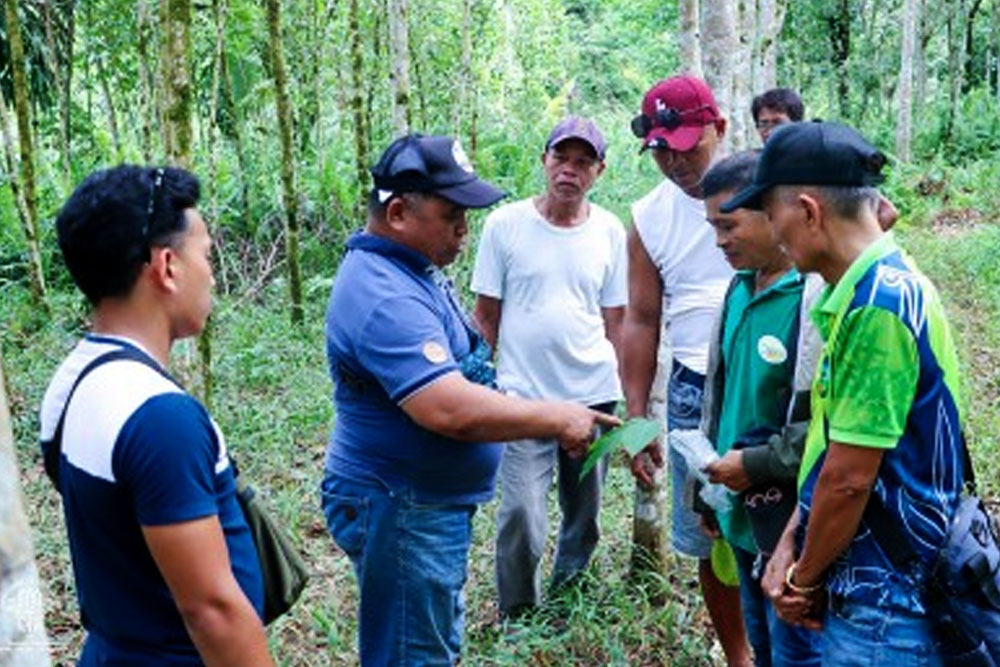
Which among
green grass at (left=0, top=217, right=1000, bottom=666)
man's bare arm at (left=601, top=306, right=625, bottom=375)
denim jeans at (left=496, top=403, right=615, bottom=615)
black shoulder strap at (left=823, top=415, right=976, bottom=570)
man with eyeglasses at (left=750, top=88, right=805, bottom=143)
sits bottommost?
green grass at (left=0, top=217, right=1000, bottom=666)

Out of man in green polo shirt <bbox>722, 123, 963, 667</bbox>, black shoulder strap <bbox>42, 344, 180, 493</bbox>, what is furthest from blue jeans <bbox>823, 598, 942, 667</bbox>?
black shoulder strap <bbox>42, 344, 180, 493</bbox>

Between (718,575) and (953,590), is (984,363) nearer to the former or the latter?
(718,575)

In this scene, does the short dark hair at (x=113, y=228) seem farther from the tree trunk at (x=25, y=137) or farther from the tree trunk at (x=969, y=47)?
the tree trunk at (x=969, y=47)

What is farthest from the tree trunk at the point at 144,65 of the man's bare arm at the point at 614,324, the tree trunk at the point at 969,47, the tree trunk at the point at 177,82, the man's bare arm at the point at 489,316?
the tree trunk at the point at 969,47

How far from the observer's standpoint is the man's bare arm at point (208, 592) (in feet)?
5.87

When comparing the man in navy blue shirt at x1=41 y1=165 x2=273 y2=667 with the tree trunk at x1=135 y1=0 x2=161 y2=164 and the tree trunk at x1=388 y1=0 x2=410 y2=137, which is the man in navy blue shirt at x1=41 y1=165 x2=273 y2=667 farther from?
the tree trunk at x1=135 y1=0 x2=161 y2=164

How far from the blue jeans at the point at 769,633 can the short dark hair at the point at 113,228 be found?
1.77m

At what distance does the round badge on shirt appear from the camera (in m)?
2.63

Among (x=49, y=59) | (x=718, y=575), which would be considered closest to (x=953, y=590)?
(x=718, y=575)

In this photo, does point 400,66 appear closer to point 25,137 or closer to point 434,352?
point 25,137

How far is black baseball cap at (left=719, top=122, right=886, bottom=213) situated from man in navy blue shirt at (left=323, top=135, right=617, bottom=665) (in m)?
0.80

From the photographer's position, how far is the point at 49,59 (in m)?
9.73

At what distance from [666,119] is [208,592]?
2.42 m

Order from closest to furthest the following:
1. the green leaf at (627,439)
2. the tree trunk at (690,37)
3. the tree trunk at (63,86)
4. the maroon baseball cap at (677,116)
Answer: the green leaf at (627,439)
the maroon baseball cap at (677,116)
the tree trunk at (690,37)
the tree trunk at (63,86)
